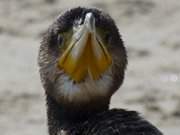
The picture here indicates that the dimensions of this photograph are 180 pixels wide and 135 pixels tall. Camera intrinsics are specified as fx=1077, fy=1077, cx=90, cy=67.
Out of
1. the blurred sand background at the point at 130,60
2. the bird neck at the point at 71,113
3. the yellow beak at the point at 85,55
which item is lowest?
the bird neck at the point at 71,113

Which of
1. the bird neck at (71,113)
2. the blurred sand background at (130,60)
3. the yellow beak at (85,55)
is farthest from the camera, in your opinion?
the blurred sand background at (130,60)

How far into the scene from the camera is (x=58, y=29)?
5293 millimetres

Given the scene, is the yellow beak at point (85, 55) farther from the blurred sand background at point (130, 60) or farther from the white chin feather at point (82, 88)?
the blurred sand background at point (130, 60)

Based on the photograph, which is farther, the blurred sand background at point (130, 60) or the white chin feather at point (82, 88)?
the blurred sand background at point (130, 60)

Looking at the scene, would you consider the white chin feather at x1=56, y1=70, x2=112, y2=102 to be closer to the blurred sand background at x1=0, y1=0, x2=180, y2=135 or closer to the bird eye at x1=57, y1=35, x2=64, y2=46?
the bird eye at x1=57, y1=35, x2=64, y2=46

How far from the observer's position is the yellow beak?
5.04 meters

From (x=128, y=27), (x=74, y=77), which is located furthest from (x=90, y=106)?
(x=128, y=27)

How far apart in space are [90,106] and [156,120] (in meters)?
2.78

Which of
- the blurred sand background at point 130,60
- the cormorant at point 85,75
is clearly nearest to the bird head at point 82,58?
the cormorant at point 85,75

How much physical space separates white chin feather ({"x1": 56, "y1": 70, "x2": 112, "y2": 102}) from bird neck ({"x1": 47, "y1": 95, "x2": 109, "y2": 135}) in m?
0.06

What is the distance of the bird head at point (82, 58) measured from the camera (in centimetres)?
509

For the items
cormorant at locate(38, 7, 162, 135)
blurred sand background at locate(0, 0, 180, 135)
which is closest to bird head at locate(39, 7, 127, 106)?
cormorant at locate(38, 7, 162, 135)

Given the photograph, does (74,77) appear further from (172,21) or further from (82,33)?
(172,21)

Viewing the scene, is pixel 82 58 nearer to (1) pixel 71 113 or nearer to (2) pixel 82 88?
(2) pixel 82 88
